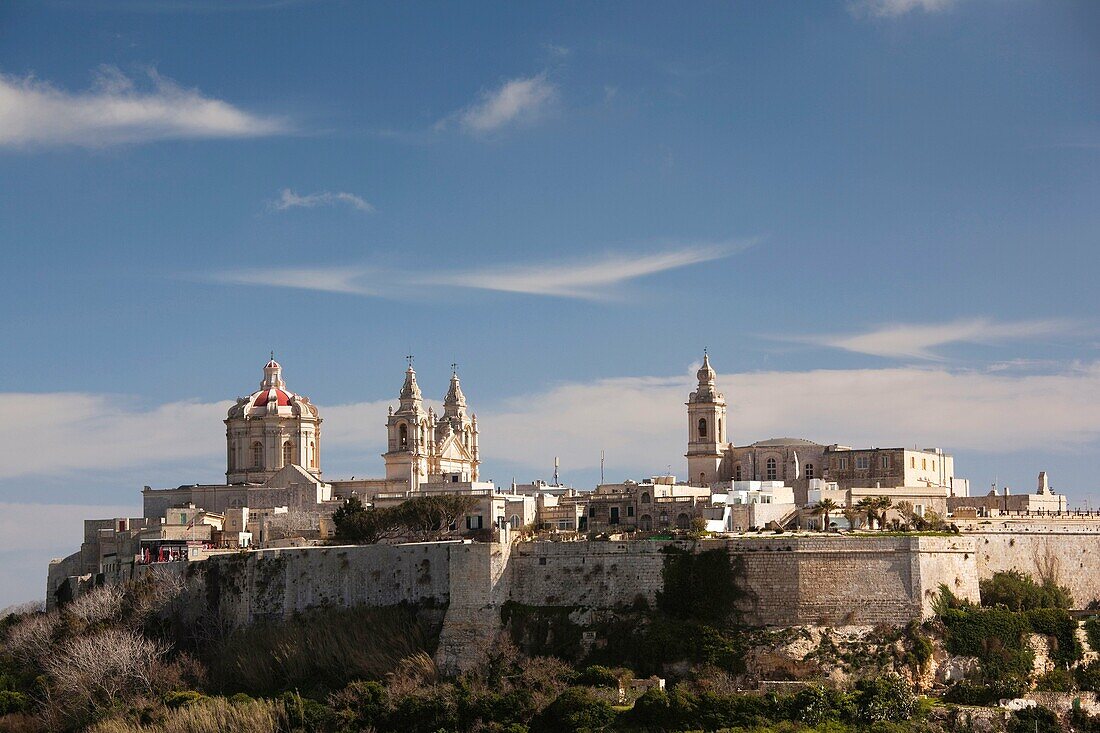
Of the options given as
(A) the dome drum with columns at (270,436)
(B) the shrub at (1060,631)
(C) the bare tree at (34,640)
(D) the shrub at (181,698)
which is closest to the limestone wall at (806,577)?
(B) the shrub at (1060,631)

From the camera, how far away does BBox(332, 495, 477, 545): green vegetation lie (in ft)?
240

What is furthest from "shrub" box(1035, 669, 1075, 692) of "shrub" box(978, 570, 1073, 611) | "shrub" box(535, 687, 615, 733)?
"shrub" box(535, 687, 615, 733)

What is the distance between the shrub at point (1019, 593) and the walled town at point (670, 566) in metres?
0.13

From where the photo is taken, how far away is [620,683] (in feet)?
188

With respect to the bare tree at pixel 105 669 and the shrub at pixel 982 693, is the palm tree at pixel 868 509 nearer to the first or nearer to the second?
the shrub at pixel 982 693

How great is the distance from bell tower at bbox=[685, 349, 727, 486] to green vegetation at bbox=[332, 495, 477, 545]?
546 inches

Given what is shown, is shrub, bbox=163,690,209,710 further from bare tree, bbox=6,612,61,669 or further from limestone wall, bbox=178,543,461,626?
bare tree, bbox=6,612,61,669

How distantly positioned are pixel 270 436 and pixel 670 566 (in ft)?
109

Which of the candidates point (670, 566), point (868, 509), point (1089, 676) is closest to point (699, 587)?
point (670, 566)

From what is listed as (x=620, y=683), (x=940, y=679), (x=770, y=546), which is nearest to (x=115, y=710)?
(x=620, y=683)

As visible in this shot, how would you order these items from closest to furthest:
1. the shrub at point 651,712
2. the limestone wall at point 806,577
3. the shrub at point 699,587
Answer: the shrub at point 651,712, the limestone wall at point 806,577, the shrub at point 699,587

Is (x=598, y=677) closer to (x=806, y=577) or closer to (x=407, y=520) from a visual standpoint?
(x=806, y=577)

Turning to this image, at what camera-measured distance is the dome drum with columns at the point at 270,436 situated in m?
89.3

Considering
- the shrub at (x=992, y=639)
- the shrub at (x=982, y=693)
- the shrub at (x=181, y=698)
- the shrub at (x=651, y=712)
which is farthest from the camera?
the shrub at (x=181, y=698)
